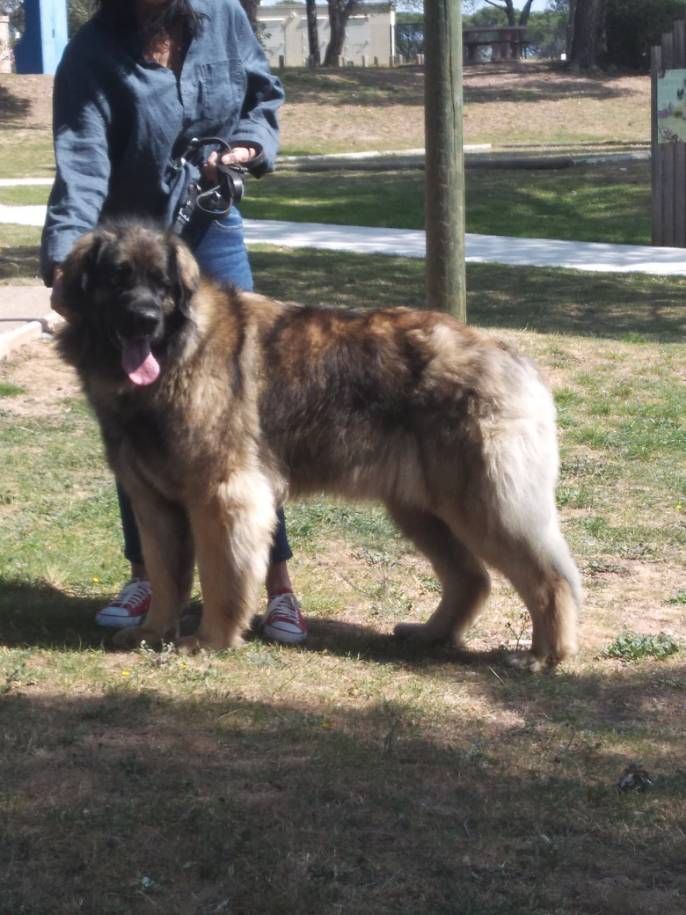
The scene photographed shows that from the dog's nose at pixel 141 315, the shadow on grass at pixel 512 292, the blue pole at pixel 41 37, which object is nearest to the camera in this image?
the dog's nose at pixel 141 315

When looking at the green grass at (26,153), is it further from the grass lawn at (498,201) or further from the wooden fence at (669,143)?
the wooden fence at (669,143)

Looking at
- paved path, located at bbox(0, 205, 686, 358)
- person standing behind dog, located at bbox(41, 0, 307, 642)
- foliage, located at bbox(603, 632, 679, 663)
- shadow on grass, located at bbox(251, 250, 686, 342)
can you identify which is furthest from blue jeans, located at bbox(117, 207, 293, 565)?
paved path, located at bbox(0, 205, 686, 358)

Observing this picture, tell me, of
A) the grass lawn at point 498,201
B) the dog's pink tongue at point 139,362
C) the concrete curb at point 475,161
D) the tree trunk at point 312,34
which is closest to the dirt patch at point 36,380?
the dog's pink tongue at point 139,362

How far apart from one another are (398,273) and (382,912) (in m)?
10.3

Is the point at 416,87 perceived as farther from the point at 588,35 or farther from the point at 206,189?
the point at 206,189

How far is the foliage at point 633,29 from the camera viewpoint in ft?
141

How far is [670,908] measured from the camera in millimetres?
3143

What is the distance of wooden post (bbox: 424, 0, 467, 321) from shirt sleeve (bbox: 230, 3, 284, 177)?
1.93 metres

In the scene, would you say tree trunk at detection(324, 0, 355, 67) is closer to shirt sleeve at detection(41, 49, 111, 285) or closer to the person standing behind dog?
the person standing behind dog

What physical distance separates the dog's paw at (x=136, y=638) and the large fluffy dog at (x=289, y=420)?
0.65 ft

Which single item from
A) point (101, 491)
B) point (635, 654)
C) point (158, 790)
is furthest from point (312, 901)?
point (101, 491)

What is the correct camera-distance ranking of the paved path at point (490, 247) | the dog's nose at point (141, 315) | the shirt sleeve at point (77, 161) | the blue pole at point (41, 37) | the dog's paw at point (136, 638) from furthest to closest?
the blue pole at point (41, 37) → the paved path at point (490, 247) → the dog's paw at point (136, 638) → the shirt sleeve at point (77, 161) → the dog's nose at point (141, 315)

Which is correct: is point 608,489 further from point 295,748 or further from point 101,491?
point 295,748

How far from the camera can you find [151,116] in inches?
192
